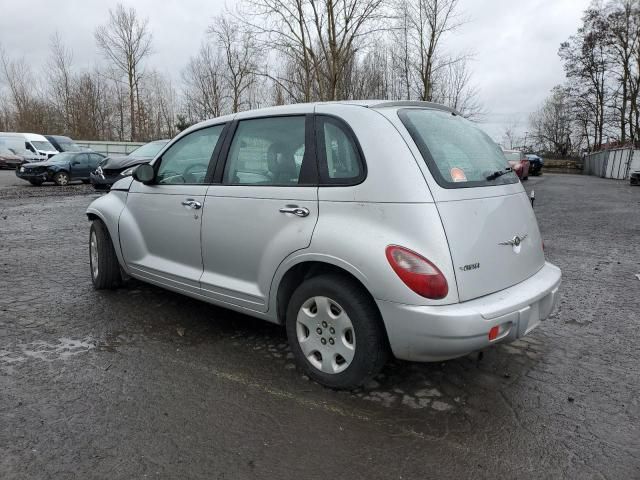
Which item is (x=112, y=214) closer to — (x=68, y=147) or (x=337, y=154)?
(x=337, y=154)

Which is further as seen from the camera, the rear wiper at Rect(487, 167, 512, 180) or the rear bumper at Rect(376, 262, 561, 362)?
the rear wiper at Rect(487, 167, 512, 180)

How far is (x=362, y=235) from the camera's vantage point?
9.18ft

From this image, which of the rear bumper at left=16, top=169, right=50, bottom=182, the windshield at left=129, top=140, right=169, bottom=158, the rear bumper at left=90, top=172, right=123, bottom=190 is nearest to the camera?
the windshield at left=129, top=140, right=169, bottom=158

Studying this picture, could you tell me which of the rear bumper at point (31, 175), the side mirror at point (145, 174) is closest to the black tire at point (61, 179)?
the rear bumper at point (31, 175)

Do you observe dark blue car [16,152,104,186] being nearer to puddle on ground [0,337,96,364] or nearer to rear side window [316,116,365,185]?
puddle on ground [0,337,96,364]

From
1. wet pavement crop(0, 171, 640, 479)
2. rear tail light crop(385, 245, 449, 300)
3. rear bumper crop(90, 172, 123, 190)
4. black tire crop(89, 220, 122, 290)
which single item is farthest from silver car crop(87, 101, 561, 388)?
rear bumper crop(90, 172, 123, 190)

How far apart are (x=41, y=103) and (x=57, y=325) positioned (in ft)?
161

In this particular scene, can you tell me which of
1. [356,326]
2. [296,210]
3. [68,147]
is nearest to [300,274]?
[296,210]

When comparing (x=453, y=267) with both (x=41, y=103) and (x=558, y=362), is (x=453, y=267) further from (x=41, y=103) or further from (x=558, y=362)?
(x=41, y=103)

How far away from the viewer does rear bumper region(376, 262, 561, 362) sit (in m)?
2.60

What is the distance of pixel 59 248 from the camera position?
7.28 m

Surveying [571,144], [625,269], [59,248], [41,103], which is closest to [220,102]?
[41,103]

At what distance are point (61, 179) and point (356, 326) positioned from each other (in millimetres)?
19662

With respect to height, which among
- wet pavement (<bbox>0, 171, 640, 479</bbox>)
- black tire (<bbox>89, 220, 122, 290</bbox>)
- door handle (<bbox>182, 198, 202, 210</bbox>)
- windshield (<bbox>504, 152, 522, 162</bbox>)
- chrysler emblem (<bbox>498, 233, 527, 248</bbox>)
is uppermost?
windshield (<bbox>504, 152, 522, 162</bbox>)
